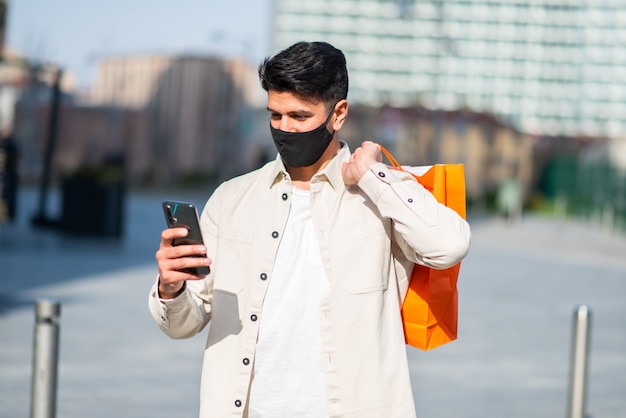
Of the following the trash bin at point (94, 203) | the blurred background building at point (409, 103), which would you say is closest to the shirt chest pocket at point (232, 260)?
the trash bin at point (94, 203)

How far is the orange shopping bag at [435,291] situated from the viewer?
2.83m

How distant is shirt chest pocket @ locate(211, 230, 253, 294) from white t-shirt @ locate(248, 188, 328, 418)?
0.09 m

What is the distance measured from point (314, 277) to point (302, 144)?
0.34 meters

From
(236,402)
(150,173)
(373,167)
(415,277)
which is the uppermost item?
(373,167)

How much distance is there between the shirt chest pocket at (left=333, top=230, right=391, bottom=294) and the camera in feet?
8.88

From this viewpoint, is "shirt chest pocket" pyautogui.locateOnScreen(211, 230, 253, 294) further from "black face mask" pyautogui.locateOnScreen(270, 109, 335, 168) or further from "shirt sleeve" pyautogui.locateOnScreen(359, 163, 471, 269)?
"shirt sleeve" pyautogui.locateOnScreen(359, 163, 471, 269)

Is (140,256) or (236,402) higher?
(236,402)

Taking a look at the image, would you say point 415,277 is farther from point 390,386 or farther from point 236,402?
point 236,402

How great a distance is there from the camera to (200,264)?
2.55 meters

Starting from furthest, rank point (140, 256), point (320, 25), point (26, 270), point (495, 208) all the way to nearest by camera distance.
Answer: point (320, 25)
point (495, 208)
point (140, 256)
point (26, 270)

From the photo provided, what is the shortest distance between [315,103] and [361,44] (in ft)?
439

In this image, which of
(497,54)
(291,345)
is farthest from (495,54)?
(291,345)

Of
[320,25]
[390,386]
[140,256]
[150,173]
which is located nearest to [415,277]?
[390,386]

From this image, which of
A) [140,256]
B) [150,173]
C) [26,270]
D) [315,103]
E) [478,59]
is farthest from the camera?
[478,59]
